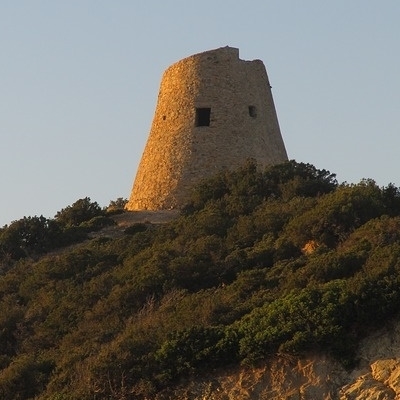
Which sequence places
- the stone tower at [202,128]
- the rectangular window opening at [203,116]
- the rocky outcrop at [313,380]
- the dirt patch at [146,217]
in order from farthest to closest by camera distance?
the rectangular window opening at [203,116]
the stone tower at [202,128]
the dirt patch at [146,217]
the rocky outcrop at [313,380]

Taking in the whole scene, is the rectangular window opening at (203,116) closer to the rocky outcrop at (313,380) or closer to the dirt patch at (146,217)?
the dirt patch at (146,217)

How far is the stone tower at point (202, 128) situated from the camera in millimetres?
32781

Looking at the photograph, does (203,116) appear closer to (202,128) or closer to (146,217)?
(202,128)

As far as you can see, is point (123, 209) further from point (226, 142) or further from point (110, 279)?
point (110, 279)

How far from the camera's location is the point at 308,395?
1833 centimetres

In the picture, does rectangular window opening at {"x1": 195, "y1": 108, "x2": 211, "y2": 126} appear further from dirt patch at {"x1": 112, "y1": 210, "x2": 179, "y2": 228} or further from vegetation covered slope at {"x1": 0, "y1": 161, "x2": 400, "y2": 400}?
dirt patch at {"x1": 112, "y1": 210, "x2": 179, "y2": 228}

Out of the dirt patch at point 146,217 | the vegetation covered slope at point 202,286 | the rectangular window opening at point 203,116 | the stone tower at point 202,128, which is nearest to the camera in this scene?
the vegetation covered slope at point 202,286

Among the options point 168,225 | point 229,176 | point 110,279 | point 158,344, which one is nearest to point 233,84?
point 229,176

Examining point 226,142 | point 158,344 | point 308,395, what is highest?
point 226,142

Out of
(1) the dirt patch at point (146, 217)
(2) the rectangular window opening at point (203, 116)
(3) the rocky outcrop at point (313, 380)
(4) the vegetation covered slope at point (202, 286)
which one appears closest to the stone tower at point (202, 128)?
(2) the rectangular window opening at point (203, 116)

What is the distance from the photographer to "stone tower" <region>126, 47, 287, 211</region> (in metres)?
32.8

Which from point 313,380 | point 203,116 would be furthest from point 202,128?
point 313,380

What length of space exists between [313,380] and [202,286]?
6015mm

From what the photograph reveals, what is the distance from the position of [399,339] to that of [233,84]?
1584cm
